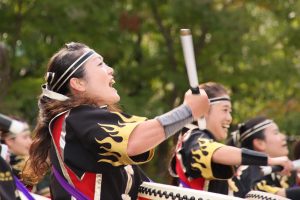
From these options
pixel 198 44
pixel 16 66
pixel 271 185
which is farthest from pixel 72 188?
pixel 198 44

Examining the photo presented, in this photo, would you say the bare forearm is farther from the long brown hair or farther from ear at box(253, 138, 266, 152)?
ear at box(253, 138, 266, 152)

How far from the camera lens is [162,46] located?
12078 millimetres

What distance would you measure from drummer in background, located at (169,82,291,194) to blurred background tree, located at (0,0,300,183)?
209 inches

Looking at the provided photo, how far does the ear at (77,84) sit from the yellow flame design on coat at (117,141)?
0.29m

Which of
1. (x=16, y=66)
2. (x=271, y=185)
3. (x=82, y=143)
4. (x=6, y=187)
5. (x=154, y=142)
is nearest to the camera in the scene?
(x=154, y=142)

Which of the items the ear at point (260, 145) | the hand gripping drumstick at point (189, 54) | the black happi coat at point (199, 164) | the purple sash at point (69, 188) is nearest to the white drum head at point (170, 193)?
the purple sash at point (69, 188)

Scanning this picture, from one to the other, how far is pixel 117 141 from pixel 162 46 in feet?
30.2

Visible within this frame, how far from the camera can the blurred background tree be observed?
34.0 feet

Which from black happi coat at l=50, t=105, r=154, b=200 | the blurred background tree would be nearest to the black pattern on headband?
black happi coat at l=50, t=105, r=154, b=200

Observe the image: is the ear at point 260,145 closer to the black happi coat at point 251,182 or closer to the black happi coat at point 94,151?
the black happi coat at point 251,182

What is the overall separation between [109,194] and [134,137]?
1.24 feet

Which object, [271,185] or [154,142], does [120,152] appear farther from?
[271,185]

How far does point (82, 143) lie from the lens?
3.07 meters

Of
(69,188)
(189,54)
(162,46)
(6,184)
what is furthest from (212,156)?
(162,46)
